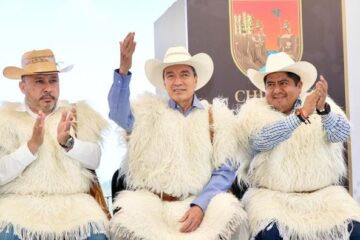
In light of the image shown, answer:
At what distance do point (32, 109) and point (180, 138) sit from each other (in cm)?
84

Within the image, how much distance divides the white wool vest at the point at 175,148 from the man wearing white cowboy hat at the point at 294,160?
16cm

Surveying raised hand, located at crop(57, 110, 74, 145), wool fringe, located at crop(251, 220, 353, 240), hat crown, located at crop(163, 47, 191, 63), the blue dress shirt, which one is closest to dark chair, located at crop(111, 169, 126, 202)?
the blue dress shirt

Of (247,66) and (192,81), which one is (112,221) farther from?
(247,66)

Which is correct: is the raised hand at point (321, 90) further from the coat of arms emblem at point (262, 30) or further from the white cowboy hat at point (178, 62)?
the coat of arms emblem at point (262, 30)

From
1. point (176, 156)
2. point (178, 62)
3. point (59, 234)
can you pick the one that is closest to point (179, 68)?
point (178, 62)

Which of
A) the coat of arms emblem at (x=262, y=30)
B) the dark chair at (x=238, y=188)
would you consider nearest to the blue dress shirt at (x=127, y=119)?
the dark chair at (x=238, y=188)

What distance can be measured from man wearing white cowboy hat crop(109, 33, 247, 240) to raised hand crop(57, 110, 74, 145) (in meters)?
0.24

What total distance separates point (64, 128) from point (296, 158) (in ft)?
4.05

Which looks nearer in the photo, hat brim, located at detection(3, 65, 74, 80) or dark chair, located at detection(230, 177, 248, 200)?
hat brim, located at detection(3, 65, 74, 80)

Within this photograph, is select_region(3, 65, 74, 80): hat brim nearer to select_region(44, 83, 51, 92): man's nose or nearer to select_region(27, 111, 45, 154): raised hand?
select_region(44, 83, 51, 92): man's nose

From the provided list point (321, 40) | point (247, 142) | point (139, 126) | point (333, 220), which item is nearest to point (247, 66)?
point (321, 40)

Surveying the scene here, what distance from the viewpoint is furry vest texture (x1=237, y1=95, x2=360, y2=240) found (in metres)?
2.76

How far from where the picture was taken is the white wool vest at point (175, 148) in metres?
2.97

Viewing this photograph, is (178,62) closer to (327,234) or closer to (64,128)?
(64,128)
